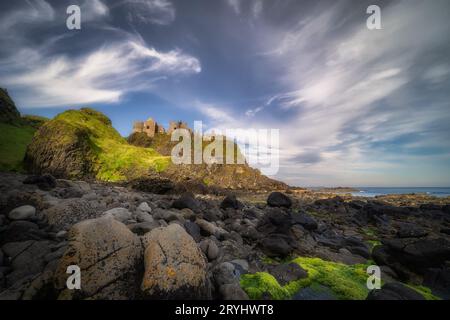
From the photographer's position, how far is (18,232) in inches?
166

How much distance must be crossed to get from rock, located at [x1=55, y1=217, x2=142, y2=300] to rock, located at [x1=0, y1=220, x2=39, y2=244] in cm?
206

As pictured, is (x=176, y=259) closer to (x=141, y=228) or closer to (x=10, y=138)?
(x=141, y=228)

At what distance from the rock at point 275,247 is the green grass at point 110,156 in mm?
21836

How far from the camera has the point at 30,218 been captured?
4.88 metres

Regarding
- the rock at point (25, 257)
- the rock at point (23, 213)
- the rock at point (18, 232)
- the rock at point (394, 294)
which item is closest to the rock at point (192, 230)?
the rock at point (25, 257)

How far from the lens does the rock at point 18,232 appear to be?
161 inches

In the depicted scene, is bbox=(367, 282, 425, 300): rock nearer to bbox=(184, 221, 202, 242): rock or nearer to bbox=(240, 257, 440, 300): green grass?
bbox=(240, 257, 440, 300): green grass

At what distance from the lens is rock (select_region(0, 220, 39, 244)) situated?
409 cm

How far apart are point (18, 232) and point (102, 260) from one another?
9.41 feet

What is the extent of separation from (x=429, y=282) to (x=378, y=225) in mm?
9864
